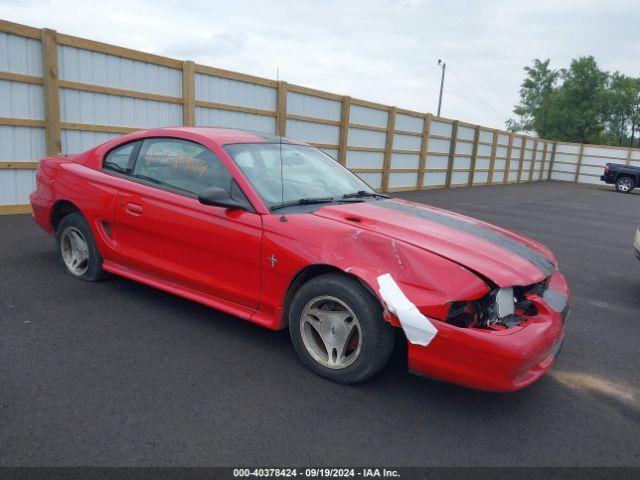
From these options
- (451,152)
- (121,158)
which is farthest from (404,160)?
(121,158)

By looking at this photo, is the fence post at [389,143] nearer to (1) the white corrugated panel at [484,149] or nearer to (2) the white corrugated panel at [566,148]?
(1) the white corrugated panel at [484,149]

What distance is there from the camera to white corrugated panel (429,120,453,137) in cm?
1930

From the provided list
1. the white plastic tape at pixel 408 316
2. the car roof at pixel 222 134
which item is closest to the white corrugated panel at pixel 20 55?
the car roof at pixel 222 134

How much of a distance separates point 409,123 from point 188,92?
962cm

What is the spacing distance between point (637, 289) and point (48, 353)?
6.07 m

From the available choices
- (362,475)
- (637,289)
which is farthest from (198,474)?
(637,289)

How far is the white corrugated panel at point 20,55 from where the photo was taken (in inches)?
303

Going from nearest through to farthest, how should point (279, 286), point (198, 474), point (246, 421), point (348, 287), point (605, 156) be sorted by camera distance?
1. point (198, 474)
2. point (246, 421)
3. point (348, 287)
4. point (279, 286)
5. point (605, 156)

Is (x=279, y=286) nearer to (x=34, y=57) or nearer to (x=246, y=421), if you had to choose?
(x=246, y=421)

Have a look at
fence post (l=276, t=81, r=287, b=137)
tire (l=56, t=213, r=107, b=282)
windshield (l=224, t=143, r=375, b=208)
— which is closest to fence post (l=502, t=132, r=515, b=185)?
fence post (l=276, t=81, r=287, b=137)

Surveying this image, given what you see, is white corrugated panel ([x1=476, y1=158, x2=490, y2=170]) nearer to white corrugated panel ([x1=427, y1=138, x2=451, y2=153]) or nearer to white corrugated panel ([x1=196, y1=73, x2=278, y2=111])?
white corrugated panel ([x1=427, y1=138, x2=451, y2=153])

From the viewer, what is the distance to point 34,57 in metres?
8.05

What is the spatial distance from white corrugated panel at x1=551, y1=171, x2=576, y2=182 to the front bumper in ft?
115

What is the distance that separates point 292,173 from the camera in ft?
12.9
